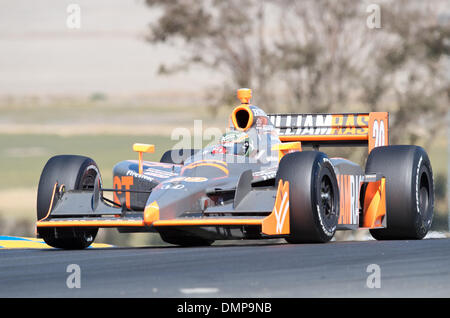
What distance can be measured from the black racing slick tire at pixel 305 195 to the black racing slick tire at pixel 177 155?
3.52 metres

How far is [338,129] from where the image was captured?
571 inches

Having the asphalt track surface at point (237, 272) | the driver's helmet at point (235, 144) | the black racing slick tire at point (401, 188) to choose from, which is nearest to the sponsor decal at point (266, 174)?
the driver's helmet at point (235, 144)

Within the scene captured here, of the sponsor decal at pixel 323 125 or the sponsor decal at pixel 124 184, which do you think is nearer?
the sponsor decal at pixel 124 184

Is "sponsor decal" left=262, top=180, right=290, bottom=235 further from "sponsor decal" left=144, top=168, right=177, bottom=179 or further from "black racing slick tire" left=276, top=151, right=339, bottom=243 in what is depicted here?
"sponsor decal" left=144, top=168, right=177, bottom=179

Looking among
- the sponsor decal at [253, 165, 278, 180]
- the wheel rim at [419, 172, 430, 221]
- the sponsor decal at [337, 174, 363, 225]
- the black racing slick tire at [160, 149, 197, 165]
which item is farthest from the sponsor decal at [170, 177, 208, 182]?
the wheel rim at [419, 172, 430, 221]

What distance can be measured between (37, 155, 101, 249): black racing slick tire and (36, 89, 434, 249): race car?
11 mm

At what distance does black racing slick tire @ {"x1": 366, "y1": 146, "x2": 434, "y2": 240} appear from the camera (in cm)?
1270

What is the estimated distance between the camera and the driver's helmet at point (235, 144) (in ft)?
39.5

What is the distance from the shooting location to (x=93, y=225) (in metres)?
10.7

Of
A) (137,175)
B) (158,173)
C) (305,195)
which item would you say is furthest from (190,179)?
(158,173)

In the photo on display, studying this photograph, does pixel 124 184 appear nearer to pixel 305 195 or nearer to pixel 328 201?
pixel 328 201

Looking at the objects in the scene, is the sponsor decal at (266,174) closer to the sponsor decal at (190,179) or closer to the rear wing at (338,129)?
the sponsor decal at (190,179)
